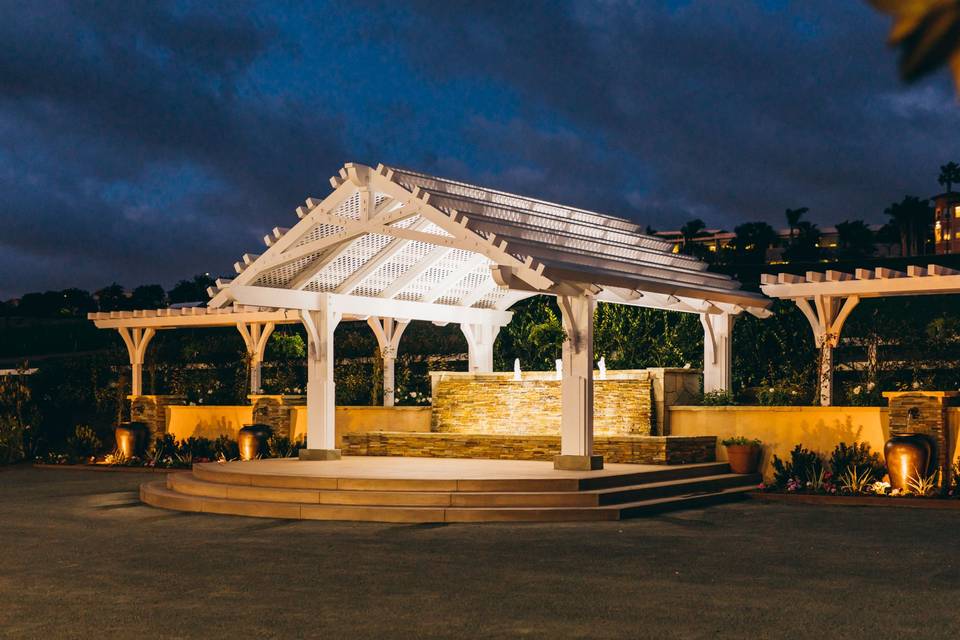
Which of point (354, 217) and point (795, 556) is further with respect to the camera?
point (354, 217)

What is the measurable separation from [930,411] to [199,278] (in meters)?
52.0

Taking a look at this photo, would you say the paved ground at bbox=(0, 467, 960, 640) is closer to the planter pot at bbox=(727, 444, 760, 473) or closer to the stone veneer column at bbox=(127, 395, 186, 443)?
the planter pot at bbox=(727, 444, 760, 473)

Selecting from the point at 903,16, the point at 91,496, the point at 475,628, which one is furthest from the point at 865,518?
the point at 903,16

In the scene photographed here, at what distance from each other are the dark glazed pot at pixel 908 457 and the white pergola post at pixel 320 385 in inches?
316

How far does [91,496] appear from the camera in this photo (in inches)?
579

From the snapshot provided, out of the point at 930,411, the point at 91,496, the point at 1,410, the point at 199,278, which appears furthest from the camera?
the point at 199,278

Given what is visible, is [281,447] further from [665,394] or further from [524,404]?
[665,394]

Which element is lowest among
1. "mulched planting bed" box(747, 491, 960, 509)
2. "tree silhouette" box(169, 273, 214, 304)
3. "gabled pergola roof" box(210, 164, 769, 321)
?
"mulched planting bed" box(747, 491, 960, 509)

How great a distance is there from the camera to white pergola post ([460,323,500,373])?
1909 centimetres

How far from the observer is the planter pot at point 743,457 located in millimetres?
15453

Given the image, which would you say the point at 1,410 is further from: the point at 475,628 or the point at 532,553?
the point at 475,628

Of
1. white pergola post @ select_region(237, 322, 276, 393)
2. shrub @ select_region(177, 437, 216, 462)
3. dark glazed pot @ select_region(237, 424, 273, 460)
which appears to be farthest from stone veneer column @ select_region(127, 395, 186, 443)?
dark glazed pot @ select_region(237, 424, 273, 460)

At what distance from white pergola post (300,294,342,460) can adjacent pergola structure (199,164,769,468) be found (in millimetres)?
15

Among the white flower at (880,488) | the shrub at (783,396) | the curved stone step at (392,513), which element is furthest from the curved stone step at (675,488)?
the white flower at (880,488)
